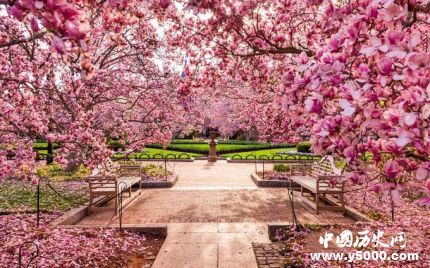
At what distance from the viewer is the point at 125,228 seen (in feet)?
24.2

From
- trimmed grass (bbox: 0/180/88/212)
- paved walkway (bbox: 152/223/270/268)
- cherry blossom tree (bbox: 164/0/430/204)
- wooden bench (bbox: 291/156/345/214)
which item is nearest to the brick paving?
wooden bench (bbox: 291/156/345/214)

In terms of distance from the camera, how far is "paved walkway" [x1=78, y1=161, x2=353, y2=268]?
243 inches

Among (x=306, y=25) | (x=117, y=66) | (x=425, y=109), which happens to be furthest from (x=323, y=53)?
(x=117, y=66)

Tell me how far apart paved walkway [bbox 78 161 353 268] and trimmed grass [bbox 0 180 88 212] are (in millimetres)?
1405

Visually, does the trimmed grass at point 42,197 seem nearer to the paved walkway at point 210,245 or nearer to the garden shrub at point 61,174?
the garden shrub at point 61,174

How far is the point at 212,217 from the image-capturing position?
29.1ft

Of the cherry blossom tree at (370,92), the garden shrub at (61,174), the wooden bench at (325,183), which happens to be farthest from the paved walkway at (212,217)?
the garden shrub at (61,174)

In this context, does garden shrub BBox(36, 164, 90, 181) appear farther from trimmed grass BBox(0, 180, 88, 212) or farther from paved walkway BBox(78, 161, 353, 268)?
paved walkway BBox(78, 161, 353, 268)

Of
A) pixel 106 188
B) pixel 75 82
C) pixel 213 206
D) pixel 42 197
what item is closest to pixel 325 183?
pixel 213 206

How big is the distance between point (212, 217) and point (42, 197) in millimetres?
5620

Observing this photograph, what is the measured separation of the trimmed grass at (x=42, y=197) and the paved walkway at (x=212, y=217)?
4.61 feet

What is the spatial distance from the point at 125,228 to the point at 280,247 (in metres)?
3.01

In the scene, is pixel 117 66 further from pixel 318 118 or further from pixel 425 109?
pixel 425 109

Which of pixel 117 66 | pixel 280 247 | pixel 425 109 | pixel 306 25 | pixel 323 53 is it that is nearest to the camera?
pixel 425 109
